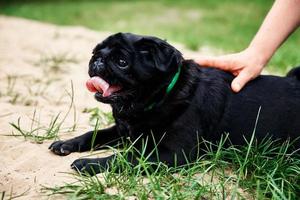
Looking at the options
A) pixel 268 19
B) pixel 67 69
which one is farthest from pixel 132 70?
pixel 67 69

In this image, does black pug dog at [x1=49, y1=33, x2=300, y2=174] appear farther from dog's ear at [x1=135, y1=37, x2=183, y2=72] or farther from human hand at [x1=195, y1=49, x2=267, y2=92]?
human hand at [x1=195, y1=49, x2=267, y2=92]

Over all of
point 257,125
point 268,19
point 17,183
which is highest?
point 268,19

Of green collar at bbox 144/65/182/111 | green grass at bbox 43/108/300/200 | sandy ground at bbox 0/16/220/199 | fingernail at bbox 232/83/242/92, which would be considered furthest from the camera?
fingernail at bbox 232/83/242/92

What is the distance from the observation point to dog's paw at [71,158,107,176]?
2813mm

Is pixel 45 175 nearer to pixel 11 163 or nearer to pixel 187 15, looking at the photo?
pixel 11 163

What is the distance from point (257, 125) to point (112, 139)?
105cm

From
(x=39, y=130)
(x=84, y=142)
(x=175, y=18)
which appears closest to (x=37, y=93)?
(x=39, y=130)

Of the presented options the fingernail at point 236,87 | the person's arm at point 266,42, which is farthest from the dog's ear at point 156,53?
the person's arm at point 266,42

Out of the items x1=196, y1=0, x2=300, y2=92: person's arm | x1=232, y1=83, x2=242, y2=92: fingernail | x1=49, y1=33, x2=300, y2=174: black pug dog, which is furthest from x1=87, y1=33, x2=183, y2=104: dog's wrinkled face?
x1=196, y1=0, x2=300, y2=92: person's arm

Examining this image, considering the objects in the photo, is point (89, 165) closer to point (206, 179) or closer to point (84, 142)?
point (84, 142)

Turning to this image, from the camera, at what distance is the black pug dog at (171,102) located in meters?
2.95

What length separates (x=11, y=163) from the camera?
9.56 feet

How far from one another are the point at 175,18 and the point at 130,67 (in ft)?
36.3

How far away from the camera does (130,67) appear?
9.62 feet
